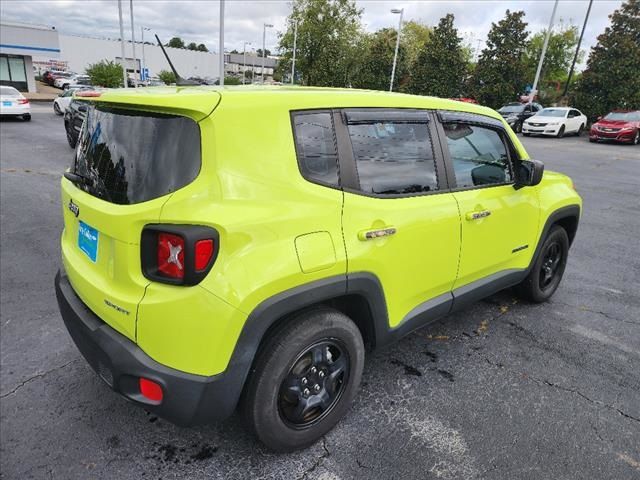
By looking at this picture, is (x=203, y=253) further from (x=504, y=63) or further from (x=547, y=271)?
(x=504, y=63)

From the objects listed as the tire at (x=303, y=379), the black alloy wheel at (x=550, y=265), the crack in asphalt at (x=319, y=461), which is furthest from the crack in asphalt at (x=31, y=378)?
the black alloy wheel at (x=550, y=265)

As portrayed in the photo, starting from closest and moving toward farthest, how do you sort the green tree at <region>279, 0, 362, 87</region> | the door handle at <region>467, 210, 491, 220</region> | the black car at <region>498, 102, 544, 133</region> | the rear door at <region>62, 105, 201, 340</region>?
the rear door at <region>62, 105, 201, 340</region> → the door handle at <region>467, 210, 491, 220</region> → the black car at <region>498, 102, 544, 133</region> → the green tree at <region>279, 0, 362, 87</region>

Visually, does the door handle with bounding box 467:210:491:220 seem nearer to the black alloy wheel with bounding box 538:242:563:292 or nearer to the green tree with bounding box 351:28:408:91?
the black alloy wheel with bounding box 538:242:563:292

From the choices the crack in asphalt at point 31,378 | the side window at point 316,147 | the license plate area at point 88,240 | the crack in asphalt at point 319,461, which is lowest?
the crack in asphalt at point 31,378

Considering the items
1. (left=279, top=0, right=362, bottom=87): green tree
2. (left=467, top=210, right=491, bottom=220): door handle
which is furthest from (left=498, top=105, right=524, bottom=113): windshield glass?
(left=467, top=210, right=491, bottom=220): door handle

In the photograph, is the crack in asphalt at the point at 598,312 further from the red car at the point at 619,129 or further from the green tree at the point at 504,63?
the green tree at the point at 504,63

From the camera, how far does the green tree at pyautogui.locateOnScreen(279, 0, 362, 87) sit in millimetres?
42000

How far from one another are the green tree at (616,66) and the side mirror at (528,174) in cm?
2712

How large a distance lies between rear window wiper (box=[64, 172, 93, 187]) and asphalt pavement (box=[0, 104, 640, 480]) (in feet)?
4.11

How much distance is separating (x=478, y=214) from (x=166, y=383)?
2.09 meters

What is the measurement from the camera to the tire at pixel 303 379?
2.00 meters

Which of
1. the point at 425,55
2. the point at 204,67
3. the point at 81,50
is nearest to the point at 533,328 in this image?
the point at 425,55

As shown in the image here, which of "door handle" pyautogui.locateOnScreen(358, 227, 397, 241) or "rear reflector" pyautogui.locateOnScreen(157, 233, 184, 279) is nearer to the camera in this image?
"rear reflector" pyautogui.locateOnScreen(157, 233, 184, 279)

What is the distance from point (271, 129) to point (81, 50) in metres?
79.2
